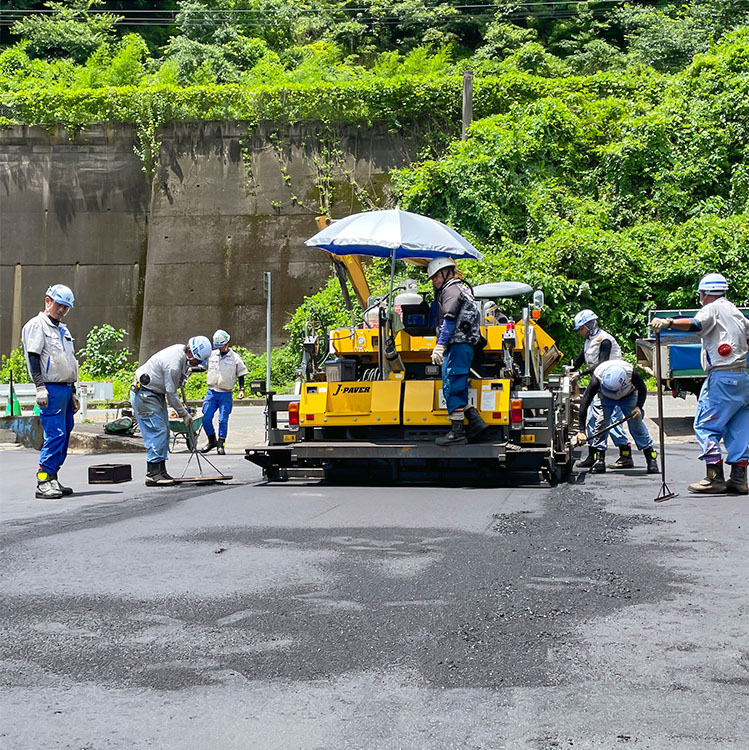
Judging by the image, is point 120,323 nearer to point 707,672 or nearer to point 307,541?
point 307,541

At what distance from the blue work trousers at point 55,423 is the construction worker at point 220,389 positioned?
589 cm

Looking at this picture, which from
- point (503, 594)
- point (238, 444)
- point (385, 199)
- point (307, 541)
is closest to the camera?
point (503, 594)

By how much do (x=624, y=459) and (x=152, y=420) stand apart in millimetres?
5565

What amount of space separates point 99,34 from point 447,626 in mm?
40024

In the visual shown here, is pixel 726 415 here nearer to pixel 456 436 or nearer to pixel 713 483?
pixel 713 483

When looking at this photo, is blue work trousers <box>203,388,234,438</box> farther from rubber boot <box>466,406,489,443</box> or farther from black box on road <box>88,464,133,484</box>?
rubber boot <box>466,406,489,443</box>

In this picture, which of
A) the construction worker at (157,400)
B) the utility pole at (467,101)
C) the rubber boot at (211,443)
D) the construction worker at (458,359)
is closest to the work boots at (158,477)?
the construction worker at (157,400)

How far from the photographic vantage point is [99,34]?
40.7 m

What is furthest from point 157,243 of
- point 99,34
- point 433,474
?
point 433,474

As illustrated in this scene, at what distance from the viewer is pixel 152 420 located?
11211mm

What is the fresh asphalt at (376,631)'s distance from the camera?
3568 millimetres

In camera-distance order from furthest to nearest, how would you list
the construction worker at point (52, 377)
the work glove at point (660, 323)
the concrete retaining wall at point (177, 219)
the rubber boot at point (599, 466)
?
the concrete retaining wall at point (177, 219) → the rubber boot at point (599, 466) → the construction worker at point (52, 377) → the work glove at point (660, 323)

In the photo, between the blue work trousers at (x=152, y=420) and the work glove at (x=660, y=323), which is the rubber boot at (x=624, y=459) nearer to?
the work glove at (x=660, y=323)

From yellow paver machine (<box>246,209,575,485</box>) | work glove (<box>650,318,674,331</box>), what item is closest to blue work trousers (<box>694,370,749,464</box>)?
work glove (<box>650,318,674,331</box>)
